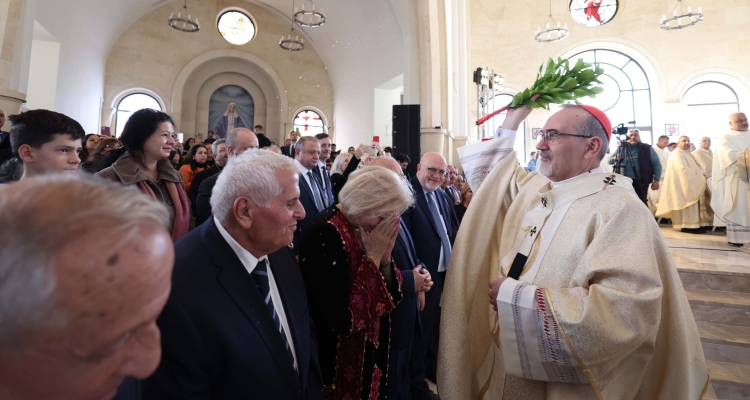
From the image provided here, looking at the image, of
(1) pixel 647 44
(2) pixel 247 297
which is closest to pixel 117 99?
(2) pixel 247 297

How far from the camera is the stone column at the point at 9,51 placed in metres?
4.30

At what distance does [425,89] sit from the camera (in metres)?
8.41

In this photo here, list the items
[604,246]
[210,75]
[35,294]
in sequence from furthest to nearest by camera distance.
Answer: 1. [210,75]
2. [604,246]
3. [35,294]

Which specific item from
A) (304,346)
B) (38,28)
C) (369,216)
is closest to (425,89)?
(369,216)

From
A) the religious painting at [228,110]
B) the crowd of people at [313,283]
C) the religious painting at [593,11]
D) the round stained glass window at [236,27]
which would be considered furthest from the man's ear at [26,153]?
the religious painting at [593,11]

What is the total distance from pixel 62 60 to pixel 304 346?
1158 centimetres

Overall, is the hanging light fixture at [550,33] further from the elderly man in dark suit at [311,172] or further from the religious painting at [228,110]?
the elderly man in dark suit at [311,172]

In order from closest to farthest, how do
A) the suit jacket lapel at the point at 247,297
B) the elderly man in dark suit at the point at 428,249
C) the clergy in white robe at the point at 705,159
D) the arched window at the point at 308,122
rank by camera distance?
1. the suit jacket lapel at the point at 247,297
2. the elderly man in dark suit at the point at 428,249
3. the clergy in white robe at the point at 705,159
4. the arched window at the point at 308,122

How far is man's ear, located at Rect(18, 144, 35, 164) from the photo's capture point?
195 centimetres

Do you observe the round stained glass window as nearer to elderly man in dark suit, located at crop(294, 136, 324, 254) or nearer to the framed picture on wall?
elderly man in dark suit, located at crop(294, 136, 324, 254)

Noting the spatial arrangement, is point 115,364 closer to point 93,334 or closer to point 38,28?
point 93,334

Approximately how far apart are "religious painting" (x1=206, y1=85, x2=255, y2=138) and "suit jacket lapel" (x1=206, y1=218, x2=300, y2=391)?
16.7 m

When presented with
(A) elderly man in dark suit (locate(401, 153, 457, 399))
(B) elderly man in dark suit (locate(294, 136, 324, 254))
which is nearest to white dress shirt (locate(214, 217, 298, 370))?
(A) elderly man in dark suit (locate(401, 153, 457, 399))

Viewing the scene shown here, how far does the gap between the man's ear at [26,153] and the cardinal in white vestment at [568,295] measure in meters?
2.11
